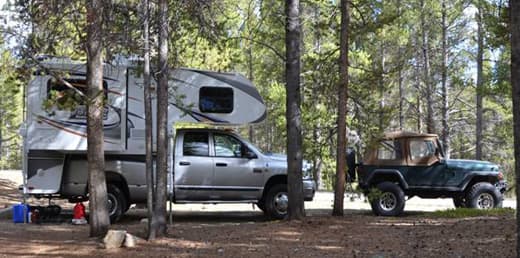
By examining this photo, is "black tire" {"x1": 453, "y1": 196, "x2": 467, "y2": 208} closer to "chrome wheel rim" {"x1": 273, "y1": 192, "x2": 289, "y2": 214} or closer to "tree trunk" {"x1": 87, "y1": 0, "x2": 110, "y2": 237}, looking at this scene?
"chrome wheel rim" {"x1": 273, "y1": 192, "x2": 289, "y2": 214}

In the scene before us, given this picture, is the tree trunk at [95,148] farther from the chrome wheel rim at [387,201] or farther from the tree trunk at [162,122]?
the chrome wheel rim at [387,201]

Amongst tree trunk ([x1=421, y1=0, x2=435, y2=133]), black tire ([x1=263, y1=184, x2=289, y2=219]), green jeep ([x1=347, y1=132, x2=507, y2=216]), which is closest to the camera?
black tire ([x1=263, y1=184, x2=289, y2=219])

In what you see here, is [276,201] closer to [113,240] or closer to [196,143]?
[196,143]

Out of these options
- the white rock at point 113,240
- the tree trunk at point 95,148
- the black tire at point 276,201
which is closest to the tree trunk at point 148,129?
the white rock at point 113,240

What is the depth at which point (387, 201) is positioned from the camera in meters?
12.5

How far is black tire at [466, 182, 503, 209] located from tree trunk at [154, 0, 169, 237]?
7401mm

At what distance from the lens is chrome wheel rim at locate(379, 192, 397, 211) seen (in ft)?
40.8

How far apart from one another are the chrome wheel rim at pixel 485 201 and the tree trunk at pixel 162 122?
25.0 ft

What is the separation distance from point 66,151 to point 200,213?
392cm

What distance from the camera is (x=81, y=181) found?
11.4 meters

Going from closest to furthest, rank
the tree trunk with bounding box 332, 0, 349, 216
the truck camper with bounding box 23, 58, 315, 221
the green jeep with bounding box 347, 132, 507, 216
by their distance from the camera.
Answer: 1. the tree trunk with bounding box 332, 0, 349, 216
2. the truck camper with bounding box 23, 58, 315, 221
3. the green jeep with bounding box 347, 132, 507, 216

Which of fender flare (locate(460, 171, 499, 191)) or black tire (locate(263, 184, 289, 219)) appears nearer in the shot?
black tire (locate(263, 184, 289, 219))

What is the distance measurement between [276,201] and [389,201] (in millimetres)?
2572

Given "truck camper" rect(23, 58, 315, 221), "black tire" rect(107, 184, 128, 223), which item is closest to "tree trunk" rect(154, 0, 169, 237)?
"truck camper" rect(23, 58, 315, 221)
